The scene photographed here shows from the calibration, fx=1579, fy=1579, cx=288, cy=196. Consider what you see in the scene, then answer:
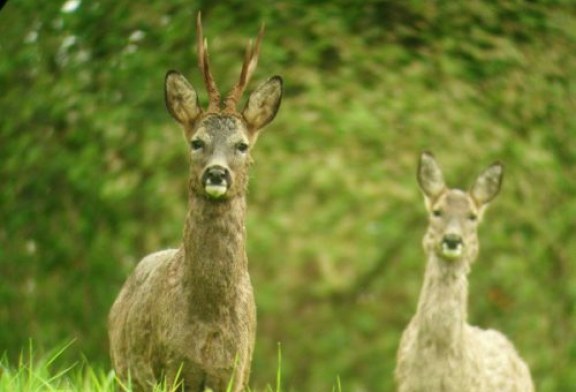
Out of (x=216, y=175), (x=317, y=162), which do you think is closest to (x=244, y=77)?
(x=216, y=175)

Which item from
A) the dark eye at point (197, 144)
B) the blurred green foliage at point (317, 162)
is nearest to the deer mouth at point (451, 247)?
the blurred green foliage at point (317, 162)

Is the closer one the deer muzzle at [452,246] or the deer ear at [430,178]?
the deer muzzle at [452,246]

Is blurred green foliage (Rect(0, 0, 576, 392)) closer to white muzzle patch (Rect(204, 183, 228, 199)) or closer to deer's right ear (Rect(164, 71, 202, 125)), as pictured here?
deer's right ear (Rect(164, 71, 202, 125))

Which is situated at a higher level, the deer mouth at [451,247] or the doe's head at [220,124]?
the doe's head at [220,124]

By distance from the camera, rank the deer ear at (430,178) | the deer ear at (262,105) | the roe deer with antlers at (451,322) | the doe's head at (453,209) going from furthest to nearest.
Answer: the deer ear at (430,178), the doe's head at (453,209), the roe deer with antlers at (451,322), the deer ear at (262,105)

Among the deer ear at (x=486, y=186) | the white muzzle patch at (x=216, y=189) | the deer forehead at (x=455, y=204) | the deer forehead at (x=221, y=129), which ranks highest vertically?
the deer forehead at (x=221, y=129)

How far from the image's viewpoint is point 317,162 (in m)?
9.48

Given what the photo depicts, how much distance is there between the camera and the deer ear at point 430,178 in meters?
8.16

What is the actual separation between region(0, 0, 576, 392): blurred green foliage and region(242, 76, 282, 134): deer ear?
2482 millimetres

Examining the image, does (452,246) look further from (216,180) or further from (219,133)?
(216,180)

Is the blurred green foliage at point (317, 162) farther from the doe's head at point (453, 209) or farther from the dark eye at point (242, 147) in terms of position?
the dark eye at point (242, 147)

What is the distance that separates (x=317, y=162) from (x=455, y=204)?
172 cm

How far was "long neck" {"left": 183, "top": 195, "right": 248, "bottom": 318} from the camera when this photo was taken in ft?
18.5

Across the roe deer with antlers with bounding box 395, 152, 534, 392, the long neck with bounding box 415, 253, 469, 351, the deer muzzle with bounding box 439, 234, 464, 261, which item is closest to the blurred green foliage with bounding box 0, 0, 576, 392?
the roe deer with antlers with bounding box 395, 152, 534, 392
